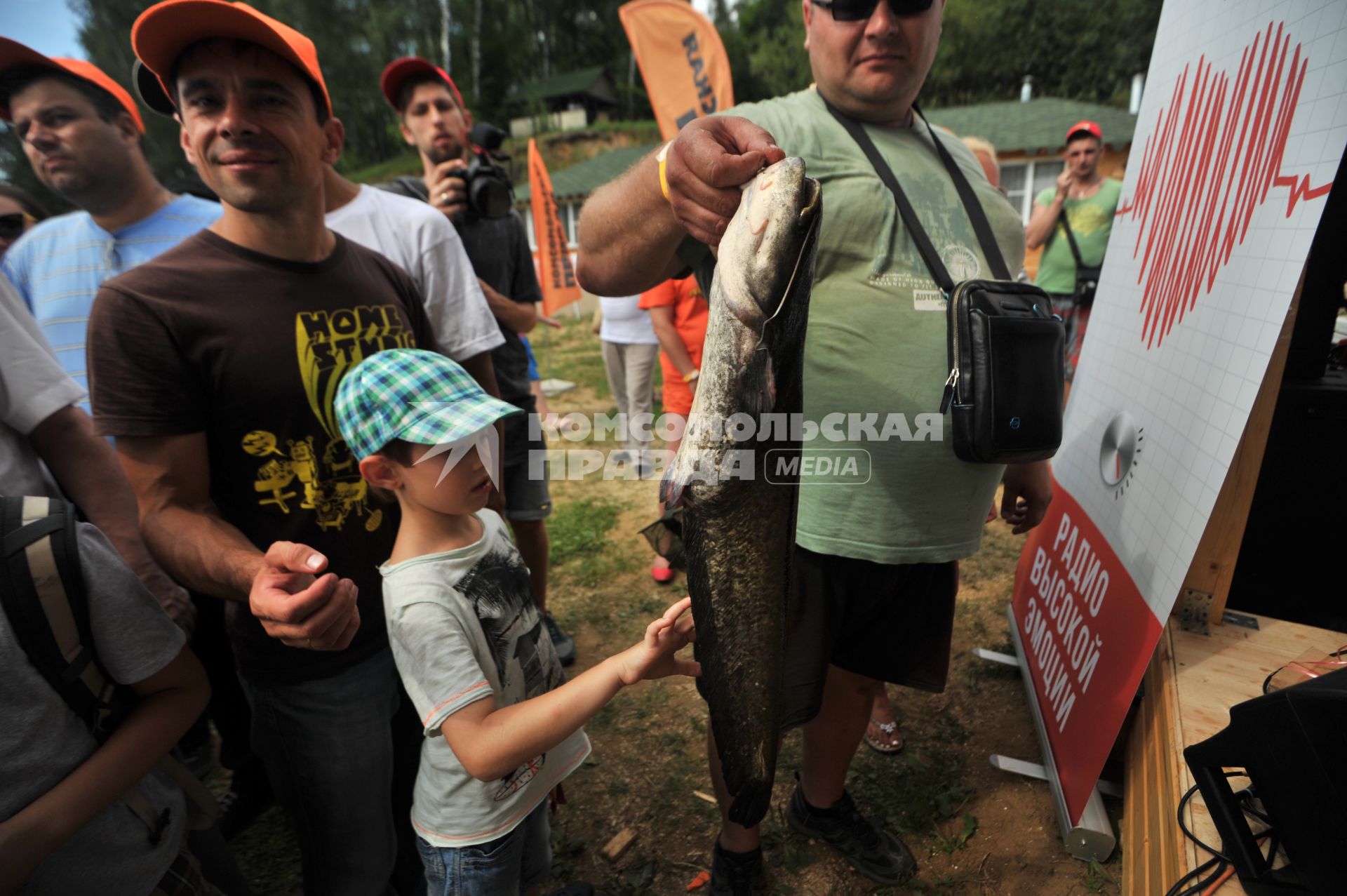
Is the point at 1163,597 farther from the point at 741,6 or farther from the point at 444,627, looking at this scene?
the point at 741,6

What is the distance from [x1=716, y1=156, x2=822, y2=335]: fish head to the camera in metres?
1.09

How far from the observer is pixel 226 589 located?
1.63 metres

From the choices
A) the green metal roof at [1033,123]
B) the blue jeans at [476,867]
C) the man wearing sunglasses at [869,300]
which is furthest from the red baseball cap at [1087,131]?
the green metal roof at [1033,123]

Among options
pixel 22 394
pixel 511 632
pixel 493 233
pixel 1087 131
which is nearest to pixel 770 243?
pixel 511 632

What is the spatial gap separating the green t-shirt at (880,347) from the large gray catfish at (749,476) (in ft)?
1.59

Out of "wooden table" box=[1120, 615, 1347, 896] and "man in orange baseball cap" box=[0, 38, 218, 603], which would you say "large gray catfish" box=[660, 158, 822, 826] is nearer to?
"wooden table" box=[1120, 615, 1347, 896]

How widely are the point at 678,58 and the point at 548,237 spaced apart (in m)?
3.41

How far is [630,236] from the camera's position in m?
1.66

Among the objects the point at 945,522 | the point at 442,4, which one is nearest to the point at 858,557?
the point at 945,522

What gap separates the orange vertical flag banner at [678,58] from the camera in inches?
275

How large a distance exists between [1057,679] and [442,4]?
5370 cm

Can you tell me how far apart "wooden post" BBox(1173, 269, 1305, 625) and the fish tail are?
156 cm

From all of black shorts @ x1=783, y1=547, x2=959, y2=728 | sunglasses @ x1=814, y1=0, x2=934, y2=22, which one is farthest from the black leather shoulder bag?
black shorts @ x1=783, y1=547, x2=959, y2=728

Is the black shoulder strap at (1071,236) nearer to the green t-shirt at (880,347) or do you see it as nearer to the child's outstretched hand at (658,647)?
the green t-shirt at (880,347)
